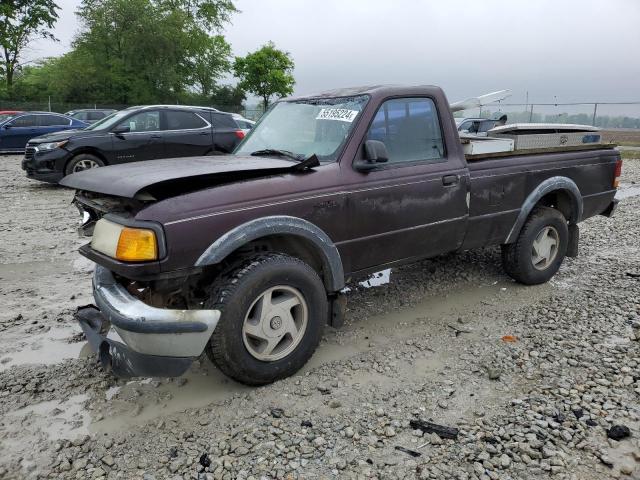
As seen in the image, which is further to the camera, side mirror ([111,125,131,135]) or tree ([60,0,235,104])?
tree ([60,0,235,104])

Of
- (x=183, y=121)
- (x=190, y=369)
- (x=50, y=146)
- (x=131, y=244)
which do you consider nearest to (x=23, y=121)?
(x=50, y=146)

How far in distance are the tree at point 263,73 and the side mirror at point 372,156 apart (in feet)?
140

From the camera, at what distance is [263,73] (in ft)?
147

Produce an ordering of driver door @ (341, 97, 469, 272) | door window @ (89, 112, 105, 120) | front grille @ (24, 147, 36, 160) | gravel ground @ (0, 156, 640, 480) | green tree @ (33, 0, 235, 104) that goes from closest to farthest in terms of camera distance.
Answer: gravel ground @ (0, 156, 640, 480) < driver door @ (341, 97, 469, 272) < front grille @ (24, 147, 36, 160) < door window @ (89, 112, 105, 120) < green tree @ (33, 0, 235, 104)

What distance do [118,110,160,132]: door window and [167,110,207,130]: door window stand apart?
0.85 feet

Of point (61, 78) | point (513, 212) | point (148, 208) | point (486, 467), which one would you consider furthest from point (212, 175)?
point (61, 78)

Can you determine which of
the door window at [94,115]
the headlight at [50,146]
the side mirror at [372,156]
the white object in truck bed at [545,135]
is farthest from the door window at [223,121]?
the door window at [94,115]

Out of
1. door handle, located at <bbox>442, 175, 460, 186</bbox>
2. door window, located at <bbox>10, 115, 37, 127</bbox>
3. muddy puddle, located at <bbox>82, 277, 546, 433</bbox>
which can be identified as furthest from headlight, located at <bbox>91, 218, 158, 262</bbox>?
door window, located at <bbox>10, 115, 37, 127</bbox>

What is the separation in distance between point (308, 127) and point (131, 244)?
1807mm

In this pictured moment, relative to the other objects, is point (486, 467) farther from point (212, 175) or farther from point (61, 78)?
point (61, 78)

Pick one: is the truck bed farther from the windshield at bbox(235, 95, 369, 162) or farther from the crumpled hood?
the crumpled hood

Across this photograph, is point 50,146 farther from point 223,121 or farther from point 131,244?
point 131,244

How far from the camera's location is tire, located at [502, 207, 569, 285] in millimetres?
4812

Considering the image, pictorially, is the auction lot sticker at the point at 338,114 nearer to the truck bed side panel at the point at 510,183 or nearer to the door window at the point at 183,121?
the truck bed side panel at the point at 510,183
